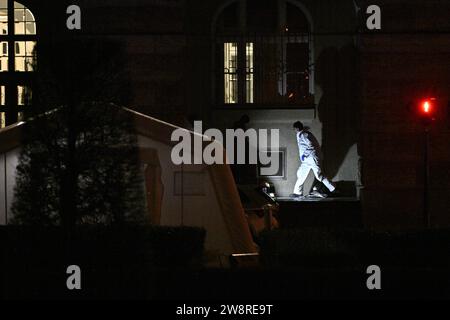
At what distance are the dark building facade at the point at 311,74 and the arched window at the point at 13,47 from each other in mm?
110

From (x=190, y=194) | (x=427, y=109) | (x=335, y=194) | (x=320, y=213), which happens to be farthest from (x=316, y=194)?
(x=190, y=194)

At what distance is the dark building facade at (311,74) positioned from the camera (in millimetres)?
18297

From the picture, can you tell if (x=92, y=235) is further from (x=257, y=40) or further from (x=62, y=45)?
(x=257, y=40)

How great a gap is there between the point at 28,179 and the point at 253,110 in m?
10.0

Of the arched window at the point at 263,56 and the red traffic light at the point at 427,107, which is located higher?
the arched window at the point at 263,56

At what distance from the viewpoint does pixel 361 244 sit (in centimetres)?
1161

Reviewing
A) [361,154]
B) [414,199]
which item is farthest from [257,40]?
[414,199]

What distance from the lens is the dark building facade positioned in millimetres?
18297

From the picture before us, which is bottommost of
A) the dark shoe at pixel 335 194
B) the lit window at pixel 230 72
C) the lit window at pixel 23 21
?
the dark shoe at pixel 335 194

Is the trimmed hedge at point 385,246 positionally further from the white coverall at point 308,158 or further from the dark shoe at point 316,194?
the dark shoe at point 316,194

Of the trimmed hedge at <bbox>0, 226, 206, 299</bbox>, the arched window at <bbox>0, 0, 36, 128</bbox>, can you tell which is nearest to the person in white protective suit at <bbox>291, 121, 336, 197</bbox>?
the arched window at <bbox>0, 0, 36, 128</bbox>

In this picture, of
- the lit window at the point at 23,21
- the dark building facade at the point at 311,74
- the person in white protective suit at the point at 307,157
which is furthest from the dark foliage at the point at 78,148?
the lit window at the point at 23,21

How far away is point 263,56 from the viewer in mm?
19469

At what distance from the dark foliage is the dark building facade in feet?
26.2
